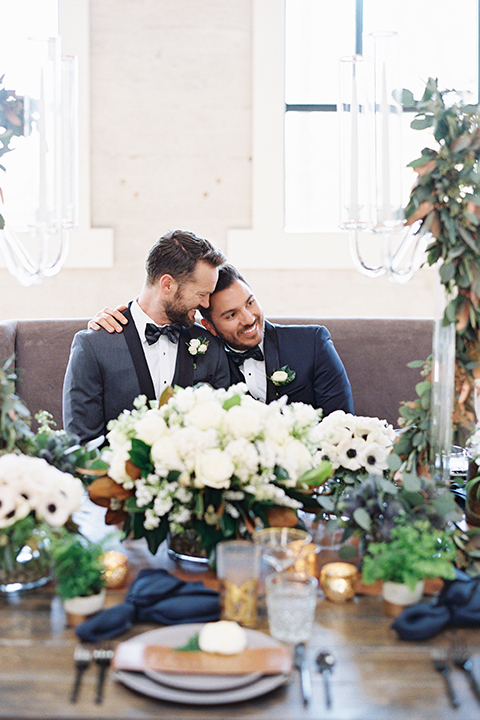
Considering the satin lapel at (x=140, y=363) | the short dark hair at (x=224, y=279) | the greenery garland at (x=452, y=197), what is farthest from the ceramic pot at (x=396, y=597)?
the short dark hair at (x=224, y=279)

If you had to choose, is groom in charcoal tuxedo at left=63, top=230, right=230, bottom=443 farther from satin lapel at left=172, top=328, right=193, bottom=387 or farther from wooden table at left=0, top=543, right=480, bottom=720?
wooden table at left=0, top=543, right=480, bottom=720

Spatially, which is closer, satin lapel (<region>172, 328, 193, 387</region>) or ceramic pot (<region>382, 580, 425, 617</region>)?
ceramic pot (<region>382, 580, 425, 617</region>)

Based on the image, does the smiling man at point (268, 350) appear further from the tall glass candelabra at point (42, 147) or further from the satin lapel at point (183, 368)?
the tall glass candelabra at point (42, 147)

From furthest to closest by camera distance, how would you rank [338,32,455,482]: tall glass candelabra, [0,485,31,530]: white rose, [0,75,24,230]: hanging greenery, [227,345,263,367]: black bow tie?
[227,345,263,367]: black bow tie → [0,75,24,230]: hanging greenery → [338,32,455,482]: tall glass candelabra → [0,485,31,530]: white rose

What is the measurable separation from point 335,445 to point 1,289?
8.98 ft

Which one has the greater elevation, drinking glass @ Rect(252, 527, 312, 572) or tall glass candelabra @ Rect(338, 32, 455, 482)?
tall glass candelabra @ Rect(338, 32, 455, 482)

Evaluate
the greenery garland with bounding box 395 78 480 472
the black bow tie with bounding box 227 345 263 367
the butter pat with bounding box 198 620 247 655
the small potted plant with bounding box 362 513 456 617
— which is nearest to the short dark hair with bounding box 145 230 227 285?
the black bow tie with bounding box 227 345 263 367

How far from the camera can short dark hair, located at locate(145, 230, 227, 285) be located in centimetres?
264

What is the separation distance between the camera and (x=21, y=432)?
1.40 m

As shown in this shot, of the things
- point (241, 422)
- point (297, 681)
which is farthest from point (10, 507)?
point (297, 681)

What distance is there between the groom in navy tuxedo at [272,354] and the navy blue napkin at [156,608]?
1.63 meters

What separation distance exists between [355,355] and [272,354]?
500mm

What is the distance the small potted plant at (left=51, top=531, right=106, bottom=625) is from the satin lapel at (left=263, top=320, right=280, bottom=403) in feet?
5.80

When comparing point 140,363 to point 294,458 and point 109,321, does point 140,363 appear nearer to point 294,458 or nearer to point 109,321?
point 109,321
